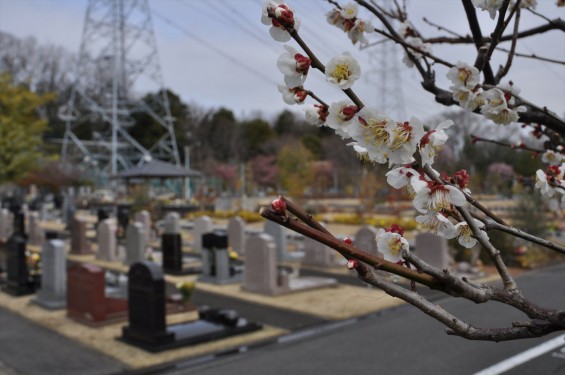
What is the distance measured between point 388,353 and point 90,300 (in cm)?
498

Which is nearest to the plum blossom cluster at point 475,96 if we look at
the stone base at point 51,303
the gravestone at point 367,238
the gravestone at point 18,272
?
the stone base at point 51,303

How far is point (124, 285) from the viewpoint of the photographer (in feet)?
38.7

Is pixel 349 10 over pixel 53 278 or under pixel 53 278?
over

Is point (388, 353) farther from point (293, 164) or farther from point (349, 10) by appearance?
point (293, 164)

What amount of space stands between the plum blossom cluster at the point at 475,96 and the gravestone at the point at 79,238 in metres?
18.2

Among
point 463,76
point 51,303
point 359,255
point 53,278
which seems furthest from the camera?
point 53,278

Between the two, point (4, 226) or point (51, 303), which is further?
point (4, 226)

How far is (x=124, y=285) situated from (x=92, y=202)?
106 feet

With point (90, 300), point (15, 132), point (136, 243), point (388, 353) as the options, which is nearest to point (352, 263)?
point (388, 353)

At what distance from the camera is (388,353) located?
7.28 meters

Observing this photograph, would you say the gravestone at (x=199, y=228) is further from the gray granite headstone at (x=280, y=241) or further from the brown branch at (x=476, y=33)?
the brown branch at (x=476, y=33)

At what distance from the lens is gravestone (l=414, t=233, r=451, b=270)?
1310 centimetres

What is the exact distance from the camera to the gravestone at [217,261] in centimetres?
1281

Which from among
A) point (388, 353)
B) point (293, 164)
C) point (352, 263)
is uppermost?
point (293, 164)
